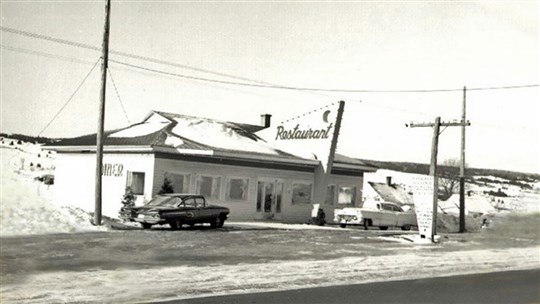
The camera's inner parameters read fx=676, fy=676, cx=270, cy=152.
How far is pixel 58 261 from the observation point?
51.6 feet

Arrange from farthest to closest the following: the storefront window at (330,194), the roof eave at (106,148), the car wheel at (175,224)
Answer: the storefront window at (330,194) < the roof eave at (106,148) < the car wheel at (175,224)

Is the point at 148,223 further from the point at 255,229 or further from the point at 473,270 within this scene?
the point at 473,270

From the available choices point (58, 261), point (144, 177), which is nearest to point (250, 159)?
point (144, 177)

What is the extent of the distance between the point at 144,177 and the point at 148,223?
5.91 metres

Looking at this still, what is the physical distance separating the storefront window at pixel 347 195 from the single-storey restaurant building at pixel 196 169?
0.71m

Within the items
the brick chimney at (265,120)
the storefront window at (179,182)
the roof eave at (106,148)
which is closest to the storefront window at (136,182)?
the roof eave at (106,148)

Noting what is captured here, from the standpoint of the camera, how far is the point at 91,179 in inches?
1340

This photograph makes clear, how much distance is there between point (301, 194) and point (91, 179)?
37.6 ft

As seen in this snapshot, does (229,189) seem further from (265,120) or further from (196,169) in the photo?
(265,120)

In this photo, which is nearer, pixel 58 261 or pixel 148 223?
pixel 58 261

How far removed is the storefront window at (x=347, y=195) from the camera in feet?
134

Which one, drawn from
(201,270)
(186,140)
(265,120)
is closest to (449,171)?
(265,120)

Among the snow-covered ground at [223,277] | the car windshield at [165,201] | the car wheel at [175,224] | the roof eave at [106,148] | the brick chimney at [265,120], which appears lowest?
the snow-covered ground at [223,277]

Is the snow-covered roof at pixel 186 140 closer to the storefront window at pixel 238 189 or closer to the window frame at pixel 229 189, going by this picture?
the window frame at pixel 229 189
